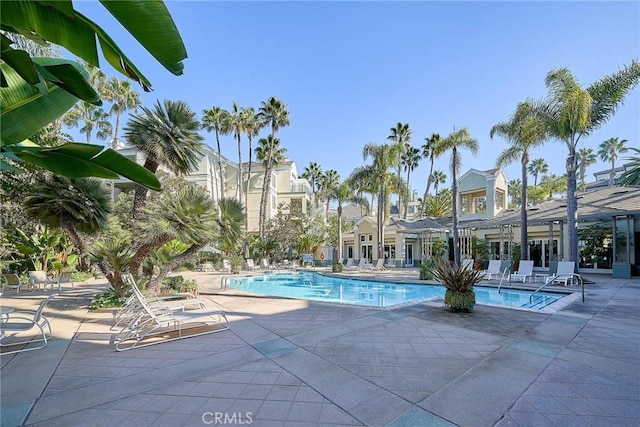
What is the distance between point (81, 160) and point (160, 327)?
14.4 ft

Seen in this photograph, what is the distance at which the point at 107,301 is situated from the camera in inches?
341

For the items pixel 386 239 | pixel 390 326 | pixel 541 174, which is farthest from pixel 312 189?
pixel 390 326

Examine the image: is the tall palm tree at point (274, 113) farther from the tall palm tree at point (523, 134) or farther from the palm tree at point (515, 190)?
the palm tree at point (515, 190)

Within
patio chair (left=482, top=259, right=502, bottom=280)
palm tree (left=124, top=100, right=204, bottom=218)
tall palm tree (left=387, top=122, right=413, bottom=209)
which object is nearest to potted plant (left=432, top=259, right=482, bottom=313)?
palm tree (left=124, top=100, right=204, bottom=218)

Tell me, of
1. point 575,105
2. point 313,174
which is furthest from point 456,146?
point 313,174

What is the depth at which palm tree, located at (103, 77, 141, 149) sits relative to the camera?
26.0 m

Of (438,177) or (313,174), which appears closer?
(313,174)

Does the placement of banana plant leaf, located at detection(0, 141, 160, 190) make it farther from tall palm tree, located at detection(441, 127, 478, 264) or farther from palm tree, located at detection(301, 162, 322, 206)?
palm tree, located at detection(301, 162, 322, 206)

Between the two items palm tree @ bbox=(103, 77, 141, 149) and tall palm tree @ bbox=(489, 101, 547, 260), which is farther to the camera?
palm tree @ bbox=(103, 77, 141, 149)

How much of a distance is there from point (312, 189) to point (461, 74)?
32372 millimetres

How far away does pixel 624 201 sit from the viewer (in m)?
17.7

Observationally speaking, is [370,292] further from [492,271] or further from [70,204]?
[70,204]

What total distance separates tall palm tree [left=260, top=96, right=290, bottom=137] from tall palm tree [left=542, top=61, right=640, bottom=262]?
21.2 meters

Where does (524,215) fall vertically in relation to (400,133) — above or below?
below
